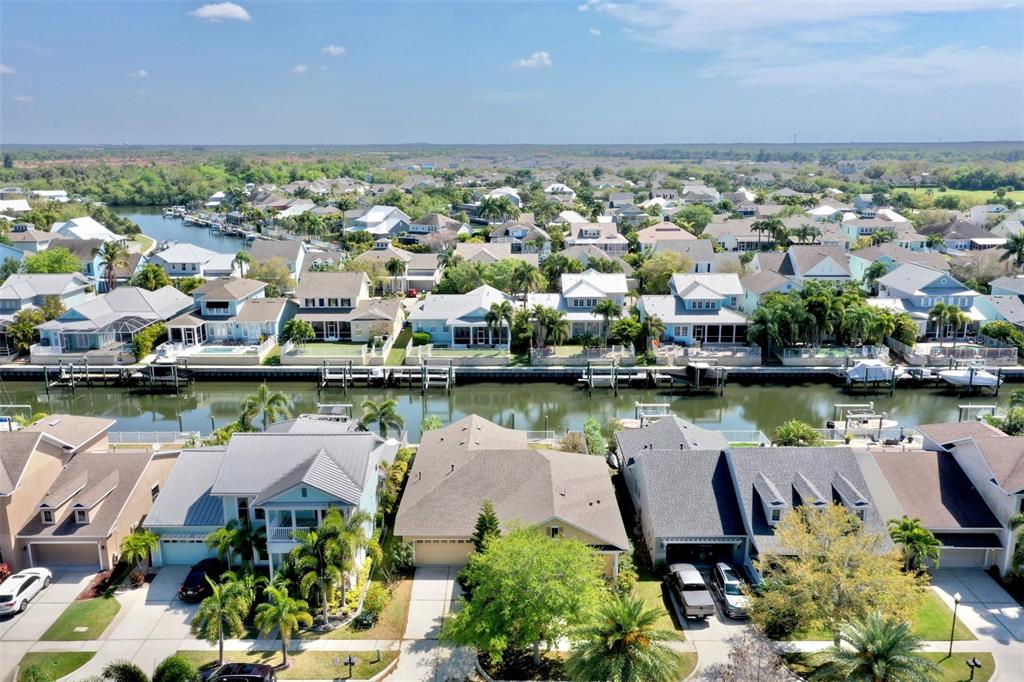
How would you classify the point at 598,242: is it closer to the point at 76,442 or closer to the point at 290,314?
the point at 290,314

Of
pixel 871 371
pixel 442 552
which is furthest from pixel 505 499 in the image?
pixel 871 371

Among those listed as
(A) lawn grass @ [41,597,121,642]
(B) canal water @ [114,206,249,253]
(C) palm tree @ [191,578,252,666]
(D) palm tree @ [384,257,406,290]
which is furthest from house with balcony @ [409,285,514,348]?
(B) canal water @ [114,206,249,253]

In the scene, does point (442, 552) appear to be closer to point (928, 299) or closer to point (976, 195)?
point (928, 299)

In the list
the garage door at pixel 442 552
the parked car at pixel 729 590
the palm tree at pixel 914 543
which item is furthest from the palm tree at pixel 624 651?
the palm tree at pixel 914 543

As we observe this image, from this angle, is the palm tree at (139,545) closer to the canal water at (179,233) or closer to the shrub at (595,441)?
the shrub at (595,441)

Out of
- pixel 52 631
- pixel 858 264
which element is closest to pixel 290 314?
pixel 52 631

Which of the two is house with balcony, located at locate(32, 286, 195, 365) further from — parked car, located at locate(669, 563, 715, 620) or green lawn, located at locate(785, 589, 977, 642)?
green lawn, located at locate(785, 589, 977, 642)
